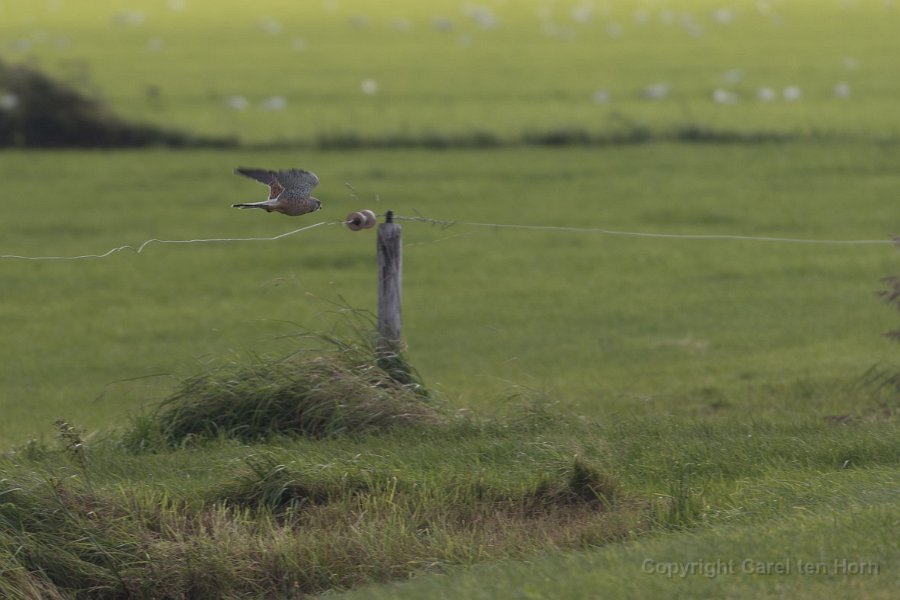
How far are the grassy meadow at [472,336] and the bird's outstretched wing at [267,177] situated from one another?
0.57 metres

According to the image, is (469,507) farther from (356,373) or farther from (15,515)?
(15,515)

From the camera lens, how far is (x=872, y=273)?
1353cm

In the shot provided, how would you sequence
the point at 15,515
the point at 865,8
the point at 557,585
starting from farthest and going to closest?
1. the point at 865,8
2. the point at 15,515
3. the point at 557,585

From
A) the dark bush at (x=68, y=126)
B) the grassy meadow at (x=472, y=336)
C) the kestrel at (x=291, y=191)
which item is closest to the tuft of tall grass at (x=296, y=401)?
the grassy meadow at (x=472, y=336)

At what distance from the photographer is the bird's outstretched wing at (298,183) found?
6.76 meters

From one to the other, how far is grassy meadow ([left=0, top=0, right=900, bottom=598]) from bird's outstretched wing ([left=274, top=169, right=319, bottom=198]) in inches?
18.3

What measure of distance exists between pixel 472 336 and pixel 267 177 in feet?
17.0

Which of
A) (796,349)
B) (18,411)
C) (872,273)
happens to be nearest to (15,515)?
(18,411)

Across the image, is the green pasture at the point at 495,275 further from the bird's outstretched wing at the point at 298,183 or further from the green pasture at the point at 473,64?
the green pasture at the point at 473,64

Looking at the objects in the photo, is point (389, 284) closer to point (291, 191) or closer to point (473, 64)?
point (291, 191)

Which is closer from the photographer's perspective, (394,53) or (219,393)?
(219,393)

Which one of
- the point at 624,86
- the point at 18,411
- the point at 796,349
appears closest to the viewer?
the point at 18,411

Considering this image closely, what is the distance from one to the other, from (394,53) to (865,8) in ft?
53.2

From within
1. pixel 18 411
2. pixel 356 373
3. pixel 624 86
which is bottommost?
pixel 18 411
